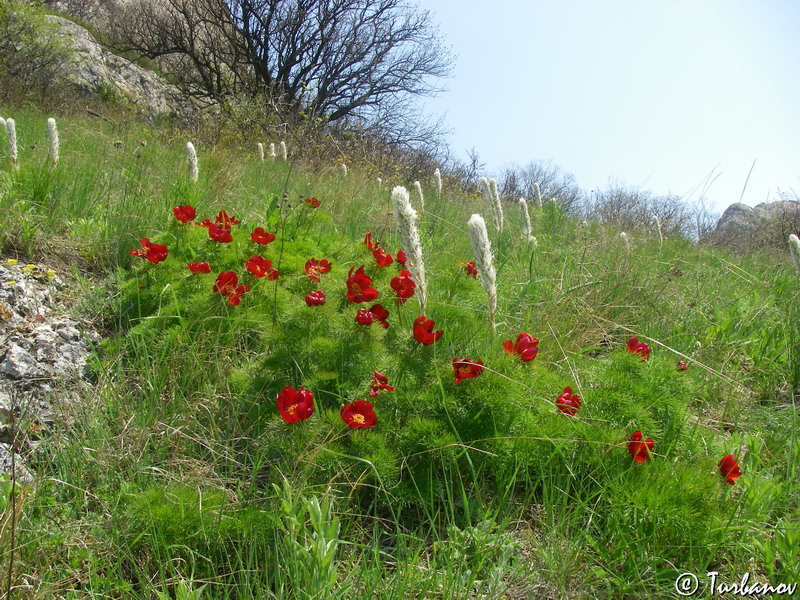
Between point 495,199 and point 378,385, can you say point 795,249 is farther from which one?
point 378,385

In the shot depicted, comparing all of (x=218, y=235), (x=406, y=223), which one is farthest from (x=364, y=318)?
(x=218, y=235)

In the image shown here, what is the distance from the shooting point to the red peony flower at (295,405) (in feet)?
4.57

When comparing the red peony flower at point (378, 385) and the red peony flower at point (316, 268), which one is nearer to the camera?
the red peony flower at point (378, 385)

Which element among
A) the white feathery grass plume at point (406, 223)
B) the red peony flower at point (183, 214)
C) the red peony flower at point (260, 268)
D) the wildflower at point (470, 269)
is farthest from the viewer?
the red peony flower at point (183, 214)

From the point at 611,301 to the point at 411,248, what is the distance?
1807 mm

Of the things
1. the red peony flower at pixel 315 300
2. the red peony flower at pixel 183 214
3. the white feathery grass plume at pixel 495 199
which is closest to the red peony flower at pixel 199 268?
the red peony flower at pixel 183 214

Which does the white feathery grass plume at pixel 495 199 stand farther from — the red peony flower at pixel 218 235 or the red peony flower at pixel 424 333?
the red peony flower at pixel 424 333

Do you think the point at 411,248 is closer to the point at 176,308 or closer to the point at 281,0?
the point at 176,308

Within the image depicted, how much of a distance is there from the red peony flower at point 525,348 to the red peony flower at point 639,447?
0.37 m

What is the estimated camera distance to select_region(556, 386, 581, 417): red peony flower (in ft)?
5.34

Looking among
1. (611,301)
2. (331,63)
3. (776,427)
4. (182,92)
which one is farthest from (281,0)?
(776,427)

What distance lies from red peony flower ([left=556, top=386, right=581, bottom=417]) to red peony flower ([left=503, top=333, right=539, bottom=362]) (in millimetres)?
160

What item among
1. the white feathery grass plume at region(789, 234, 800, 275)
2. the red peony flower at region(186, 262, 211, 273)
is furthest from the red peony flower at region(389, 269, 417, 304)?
the white feathery grass plume at region(789, 234, 800, 275)

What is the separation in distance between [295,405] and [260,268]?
0.93 metres
